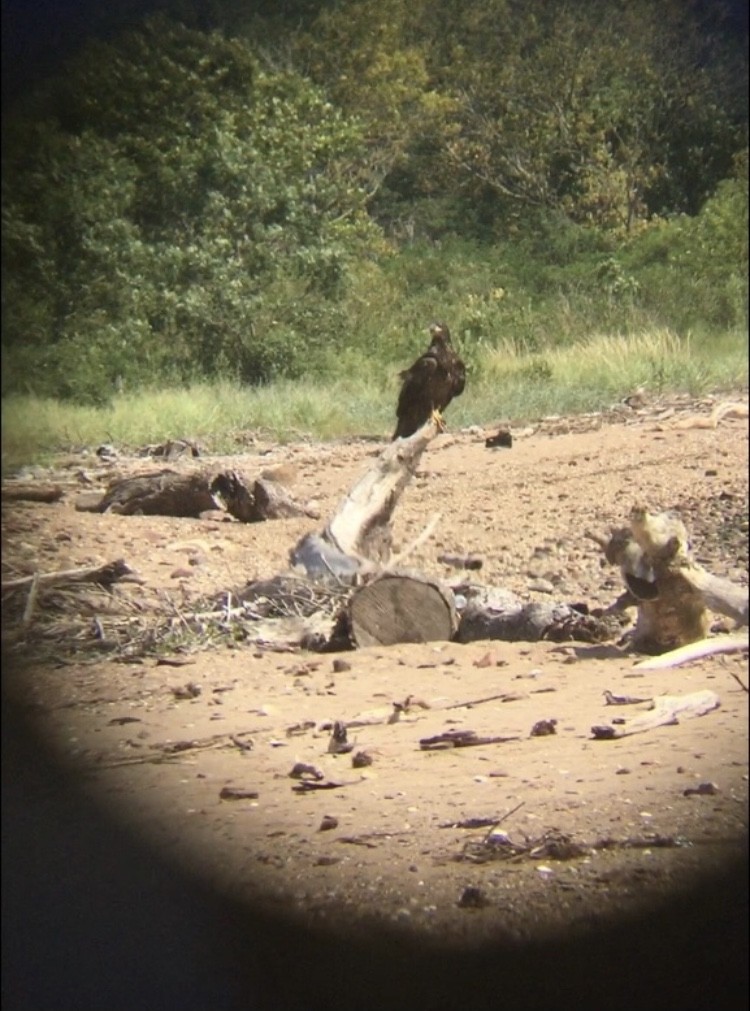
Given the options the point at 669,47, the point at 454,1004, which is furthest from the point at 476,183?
the point at 454,1004

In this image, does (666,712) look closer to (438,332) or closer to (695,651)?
(695,651)

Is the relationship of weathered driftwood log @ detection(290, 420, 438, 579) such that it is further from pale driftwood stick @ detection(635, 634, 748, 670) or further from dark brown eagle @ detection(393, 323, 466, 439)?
pale driftwood stick @ detection(635, 634, 748, 670)

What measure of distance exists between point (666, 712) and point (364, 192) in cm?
95

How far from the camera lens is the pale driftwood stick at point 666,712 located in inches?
97.3

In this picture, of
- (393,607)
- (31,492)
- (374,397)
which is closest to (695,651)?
(393,607)

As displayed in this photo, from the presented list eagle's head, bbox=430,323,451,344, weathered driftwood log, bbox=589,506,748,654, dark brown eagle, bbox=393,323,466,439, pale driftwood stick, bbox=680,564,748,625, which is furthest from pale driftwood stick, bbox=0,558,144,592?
pale driftwood stick, bbox=680,564,748,625

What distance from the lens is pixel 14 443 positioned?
8.47ft

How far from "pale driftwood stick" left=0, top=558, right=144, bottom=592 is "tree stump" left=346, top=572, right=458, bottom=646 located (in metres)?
0.34

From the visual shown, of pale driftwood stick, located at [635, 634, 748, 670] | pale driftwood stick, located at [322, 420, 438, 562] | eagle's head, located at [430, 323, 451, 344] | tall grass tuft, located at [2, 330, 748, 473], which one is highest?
eagle's head, located at [430, 323, 451, 344]

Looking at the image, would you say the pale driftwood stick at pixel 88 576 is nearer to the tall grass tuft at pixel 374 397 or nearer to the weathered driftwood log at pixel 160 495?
the weathered driftwood log at pixel 160 495

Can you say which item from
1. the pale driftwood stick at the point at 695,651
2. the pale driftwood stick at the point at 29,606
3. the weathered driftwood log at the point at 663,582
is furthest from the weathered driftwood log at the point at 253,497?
the pale driftwood stick at the point at 695,651

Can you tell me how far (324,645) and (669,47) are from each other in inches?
43.4

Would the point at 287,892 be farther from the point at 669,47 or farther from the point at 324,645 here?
the point at 669,47

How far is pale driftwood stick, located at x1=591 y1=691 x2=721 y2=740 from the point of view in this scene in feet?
8.11
